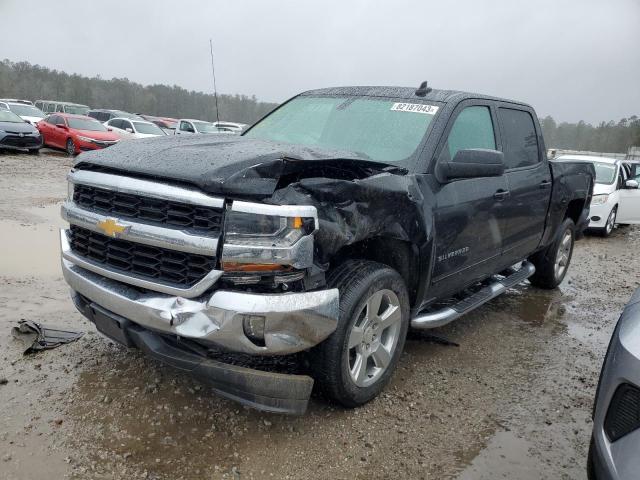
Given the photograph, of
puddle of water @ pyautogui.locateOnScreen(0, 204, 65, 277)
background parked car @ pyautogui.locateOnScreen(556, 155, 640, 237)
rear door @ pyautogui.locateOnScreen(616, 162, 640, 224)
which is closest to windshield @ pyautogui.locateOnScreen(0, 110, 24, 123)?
puddle of water @ pyautogui.locateOnScreen(0, 204, 65, 277)

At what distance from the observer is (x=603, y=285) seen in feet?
21.9

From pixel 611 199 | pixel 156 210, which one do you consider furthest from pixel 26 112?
pixel 156 210

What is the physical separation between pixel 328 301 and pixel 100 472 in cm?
130

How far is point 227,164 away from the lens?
7.85 ft

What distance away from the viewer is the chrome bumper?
2279 millimetres

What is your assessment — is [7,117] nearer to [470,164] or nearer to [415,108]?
[415,108]

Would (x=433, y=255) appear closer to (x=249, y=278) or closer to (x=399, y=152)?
(x=399, y=152)

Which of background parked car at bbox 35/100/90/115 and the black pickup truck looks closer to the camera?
the black pickup truck

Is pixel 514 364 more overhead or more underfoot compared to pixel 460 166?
more underfoot

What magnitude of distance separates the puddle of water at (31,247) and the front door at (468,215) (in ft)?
12.6

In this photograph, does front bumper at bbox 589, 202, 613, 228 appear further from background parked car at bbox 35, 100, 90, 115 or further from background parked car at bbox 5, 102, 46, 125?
background parked car at bbox 35, 100, 90, 115

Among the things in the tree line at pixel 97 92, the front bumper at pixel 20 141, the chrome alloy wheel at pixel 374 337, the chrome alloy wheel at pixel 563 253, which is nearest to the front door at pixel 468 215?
the chrome alloy wheel at pixel 374 337

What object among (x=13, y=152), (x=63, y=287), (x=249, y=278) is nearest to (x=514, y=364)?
(x=249, y=278)

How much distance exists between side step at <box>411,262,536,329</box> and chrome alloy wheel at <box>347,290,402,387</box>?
0.89 feet
